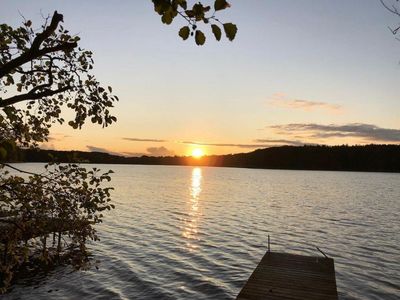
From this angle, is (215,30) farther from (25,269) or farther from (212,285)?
(25,269)

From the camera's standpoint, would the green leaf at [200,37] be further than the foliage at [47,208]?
No

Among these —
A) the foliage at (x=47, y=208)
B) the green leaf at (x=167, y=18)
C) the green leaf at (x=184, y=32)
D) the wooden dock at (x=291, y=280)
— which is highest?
the green leaf at (x=167, y=18)

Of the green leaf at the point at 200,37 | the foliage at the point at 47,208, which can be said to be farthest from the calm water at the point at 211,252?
the green leaf at the point at 200,37

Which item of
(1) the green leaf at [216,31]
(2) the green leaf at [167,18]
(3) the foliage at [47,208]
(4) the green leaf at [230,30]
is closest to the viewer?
(4) the green leaf at [230,30]

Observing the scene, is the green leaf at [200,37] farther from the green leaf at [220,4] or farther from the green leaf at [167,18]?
the green leaf at [220,4]

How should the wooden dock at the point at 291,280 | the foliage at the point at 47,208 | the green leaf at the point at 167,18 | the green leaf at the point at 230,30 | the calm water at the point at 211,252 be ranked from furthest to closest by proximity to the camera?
the calm water at the point at 211,252 → the wooden dock at the point at 291,280 → the foliage at the point at 47,208 → the green leaf at the point at 167,18 → the green leaf at the point at 230,30

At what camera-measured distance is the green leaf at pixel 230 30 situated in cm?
324

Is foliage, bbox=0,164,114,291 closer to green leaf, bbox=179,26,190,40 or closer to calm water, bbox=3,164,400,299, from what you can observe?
green leaf, bbox=179,26,190,40

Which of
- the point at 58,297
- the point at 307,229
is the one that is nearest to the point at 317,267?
the point at 58,297

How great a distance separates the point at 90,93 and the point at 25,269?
27.4 meters

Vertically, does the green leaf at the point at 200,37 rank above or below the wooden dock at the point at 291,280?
above

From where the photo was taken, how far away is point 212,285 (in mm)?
26312

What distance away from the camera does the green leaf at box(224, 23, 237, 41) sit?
10.6 ft

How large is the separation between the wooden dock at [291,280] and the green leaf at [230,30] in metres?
15.5
